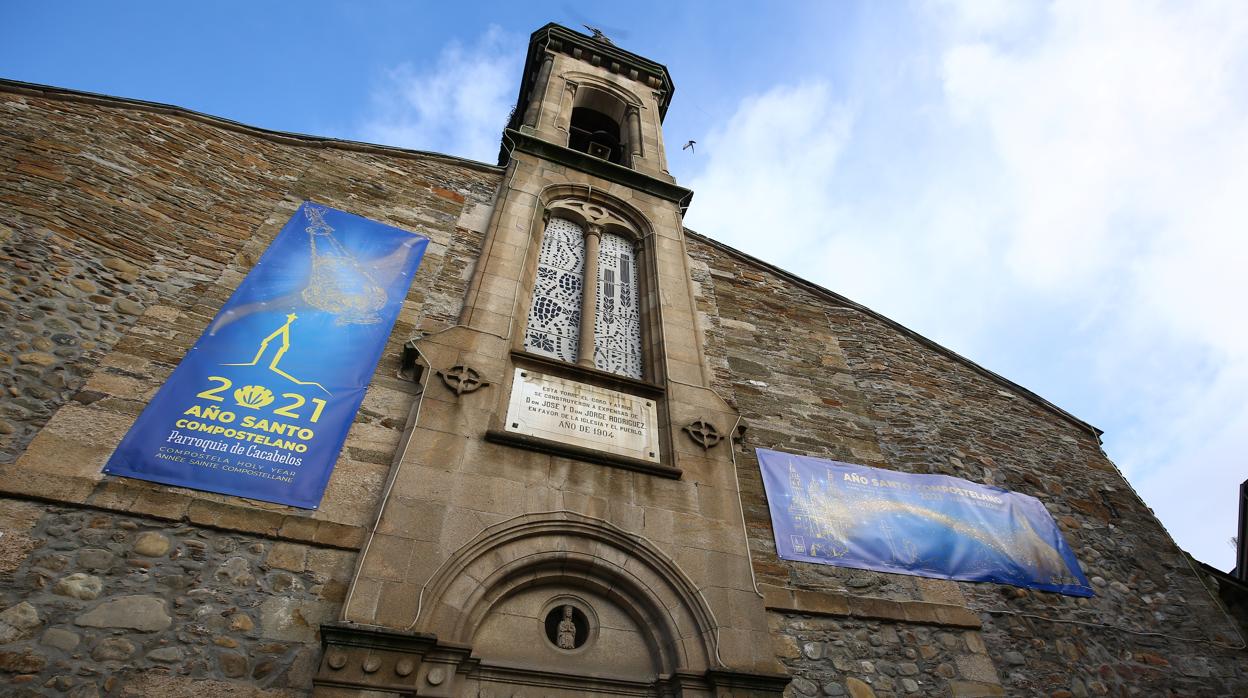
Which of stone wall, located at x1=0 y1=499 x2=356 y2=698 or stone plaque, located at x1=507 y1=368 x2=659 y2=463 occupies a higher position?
stone plaque, located at x1=507 y1=368 x2=659 y2=463

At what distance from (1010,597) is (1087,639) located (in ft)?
2.26

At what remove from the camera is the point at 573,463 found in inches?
187

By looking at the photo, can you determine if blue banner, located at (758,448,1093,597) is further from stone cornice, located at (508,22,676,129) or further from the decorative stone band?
stone cornice, located at (508,22,676,129)

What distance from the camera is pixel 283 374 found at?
4.69 metres

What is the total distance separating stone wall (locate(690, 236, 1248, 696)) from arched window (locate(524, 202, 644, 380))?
94cm

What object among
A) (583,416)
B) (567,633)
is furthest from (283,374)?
(567,633)

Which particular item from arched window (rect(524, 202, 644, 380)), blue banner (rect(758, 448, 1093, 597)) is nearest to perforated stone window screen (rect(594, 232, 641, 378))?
arched window (rect(524, 202, 644, 380))

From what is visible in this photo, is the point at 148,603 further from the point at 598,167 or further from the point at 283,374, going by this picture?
the point at 598,167

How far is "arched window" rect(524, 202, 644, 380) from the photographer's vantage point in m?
6.08

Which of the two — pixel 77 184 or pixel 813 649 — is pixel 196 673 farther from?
pixel 77 184

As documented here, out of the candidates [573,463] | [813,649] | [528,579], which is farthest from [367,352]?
[813,649]

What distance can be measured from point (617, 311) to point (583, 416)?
1.84 meters

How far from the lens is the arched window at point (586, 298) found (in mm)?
6078

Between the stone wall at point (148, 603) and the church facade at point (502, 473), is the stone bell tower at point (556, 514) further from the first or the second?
the stone wall at point (148, 603)
